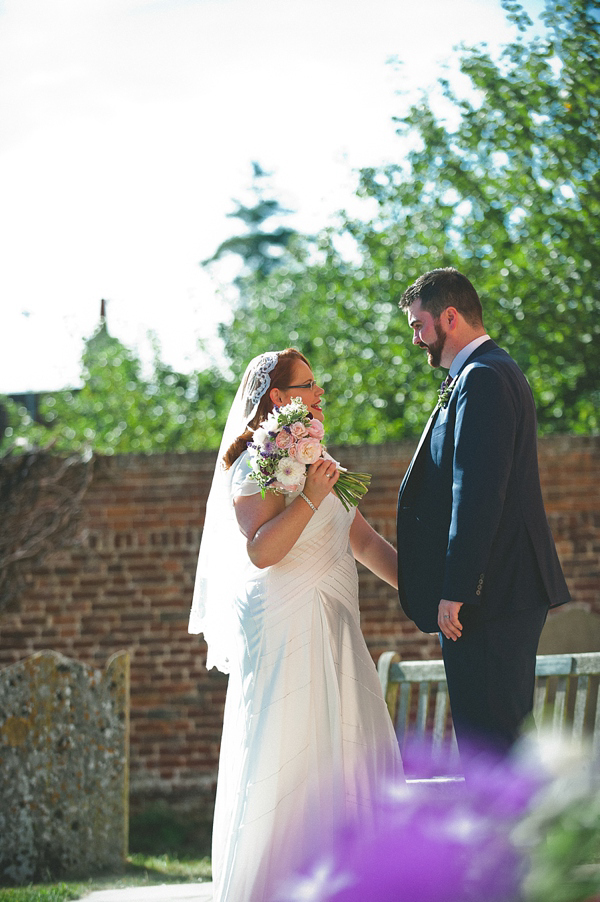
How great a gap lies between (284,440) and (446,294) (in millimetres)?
832

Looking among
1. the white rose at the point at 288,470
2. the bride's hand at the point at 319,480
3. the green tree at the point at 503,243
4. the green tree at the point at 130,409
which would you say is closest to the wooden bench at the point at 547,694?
the bride's hand at the point at 319,480

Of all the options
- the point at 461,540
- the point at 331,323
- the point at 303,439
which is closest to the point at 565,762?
the point at 461,540

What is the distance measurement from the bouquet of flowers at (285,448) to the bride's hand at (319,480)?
1.4 inches

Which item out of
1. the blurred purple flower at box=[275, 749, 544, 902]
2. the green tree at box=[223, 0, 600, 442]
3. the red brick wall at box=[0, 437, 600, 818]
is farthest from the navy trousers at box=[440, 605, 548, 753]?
the green tree at box=[223, 0, 600, 442]

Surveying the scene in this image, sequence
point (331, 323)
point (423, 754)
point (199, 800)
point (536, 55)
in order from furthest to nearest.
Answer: point (331, 323) < point (536, 55) < point (199, 800) < point (423, 754)

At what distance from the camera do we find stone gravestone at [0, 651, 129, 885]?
584cm

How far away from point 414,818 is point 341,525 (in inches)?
115

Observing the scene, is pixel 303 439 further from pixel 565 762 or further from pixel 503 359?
pixel 565 762

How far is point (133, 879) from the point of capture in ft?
18.2

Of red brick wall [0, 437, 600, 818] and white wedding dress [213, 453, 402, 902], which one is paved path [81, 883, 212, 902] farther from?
red brick wall [0, 437, 600, 818]

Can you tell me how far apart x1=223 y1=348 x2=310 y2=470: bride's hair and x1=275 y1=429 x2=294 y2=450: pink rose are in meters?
0.33

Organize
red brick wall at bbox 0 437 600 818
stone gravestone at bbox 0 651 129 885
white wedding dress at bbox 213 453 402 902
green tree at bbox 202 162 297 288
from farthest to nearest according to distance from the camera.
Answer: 1. green tree at bbox 202 162 297 288
2. red brick wall at bbox 0 437 600 818
3. stone gravestone at bbox 0 651 129 885
4. white wedding dress at bbox 213 453 402 902

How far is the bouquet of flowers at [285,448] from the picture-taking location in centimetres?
351

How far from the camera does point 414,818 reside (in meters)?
0.91
